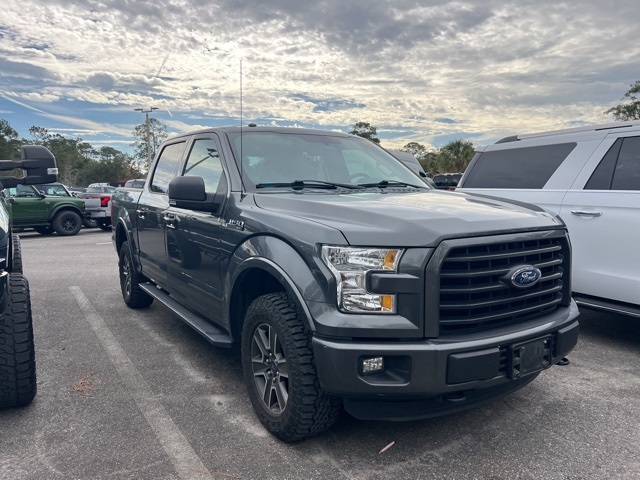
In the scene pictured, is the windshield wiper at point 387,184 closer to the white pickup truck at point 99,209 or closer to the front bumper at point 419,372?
the front bumper at point 419,372

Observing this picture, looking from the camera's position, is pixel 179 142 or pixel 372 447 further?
pixel 179 142

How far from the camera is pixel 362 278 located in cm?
234

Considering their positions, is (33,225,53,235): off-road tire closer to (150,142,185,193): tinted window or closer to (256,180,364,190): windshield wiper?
(150,142,185,193): tinted window

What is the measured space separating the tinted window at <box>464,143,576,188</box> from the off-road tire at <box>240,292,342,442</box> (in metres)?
3.38

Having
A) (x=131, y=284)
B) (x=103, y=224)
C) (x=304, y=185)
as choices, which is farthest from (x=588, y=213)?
(x=103, y=224)

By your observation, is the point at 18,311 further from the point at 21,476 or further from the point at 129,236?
the point at 129,236

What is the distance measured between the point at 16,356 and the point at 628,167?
4.84 metres

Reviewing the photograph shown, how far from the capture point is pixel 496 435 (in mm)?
2826

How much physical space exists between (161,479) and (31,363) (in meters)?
1.32

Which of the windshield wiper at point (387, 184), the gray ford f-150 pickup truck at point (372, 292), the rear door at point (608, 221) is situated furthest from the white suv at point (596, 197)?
the windshield wiper at point (387, 184)

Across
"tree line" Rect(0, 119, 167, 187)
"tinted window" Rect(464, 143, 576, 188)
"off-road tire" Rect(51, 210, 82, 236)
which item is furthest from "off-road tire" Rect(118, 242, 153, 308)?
"tree line" Rect(0, 119, 167, 187)

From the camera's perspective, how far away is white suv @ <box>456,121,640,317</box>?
4.10 meters

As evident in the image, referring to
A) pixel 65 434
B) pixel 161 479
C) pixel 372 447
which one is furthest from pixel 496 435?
pixel 65 434

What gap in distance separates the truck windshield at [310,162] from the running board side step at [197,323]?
3.39 ft
